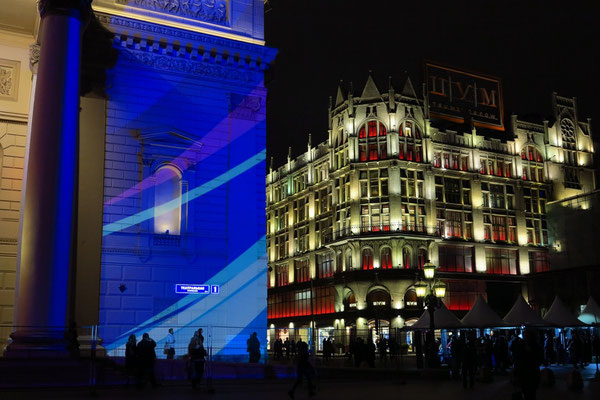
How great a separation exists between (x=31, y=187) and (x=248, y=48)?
12021mm

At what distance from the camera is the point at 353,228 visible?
70.8 meters

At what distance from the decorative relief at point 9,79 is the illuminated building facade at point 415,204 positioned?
4490 centimetres

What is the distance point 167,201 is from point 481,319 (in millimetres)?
15720

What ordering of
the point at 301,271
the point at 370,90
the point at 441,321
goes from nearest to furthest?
1. the point at 441,321
2. the point at 370,90
3. the point at 301,271

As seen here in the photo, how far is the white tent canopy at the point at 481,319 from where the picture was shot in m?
30.2

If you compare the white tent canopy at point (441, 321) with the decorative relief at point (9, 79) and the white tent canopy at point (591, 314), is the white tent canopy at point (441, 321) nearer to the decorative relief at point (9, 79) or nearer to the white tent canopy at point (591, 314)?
the white tent canopy at point (591, 314)

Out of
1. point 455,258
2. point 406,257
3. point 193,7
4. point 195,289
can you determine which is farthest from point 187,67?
point 455,258

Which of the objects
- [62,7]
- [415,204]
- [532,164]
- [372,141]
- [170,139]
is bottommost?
[170,139]

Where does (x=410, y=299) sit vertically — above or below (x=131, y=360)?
above

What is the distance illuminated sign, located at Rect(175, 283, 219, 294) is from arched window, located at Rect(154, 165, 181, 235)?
6.87ft

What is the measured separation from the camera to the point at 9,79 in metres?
24.5

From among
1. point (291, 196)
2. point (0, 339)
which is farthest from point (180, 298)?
point (291, 196)

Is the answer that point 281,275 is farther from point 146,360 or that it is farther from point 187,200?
point 146,360

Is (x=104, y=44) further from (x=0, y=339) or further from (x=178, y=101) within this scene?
(x=0, y=339)
